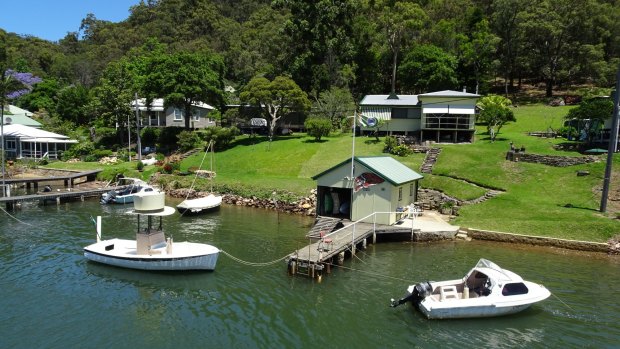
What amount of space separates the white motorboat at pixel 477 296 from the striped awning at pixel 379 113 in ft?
131

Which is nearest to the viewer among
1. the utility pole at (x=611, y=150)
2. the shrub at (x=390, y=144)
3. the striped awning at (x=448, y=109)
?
the utility pole at (x=611, y=150)

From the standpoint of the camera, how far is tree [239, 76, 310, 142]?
62.9 meters

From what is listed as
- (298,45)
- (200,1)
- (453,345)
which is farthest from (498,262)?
(200,1)

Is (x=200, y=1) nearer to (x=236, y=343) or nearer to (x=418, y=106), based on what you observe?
(x=418, y=106)

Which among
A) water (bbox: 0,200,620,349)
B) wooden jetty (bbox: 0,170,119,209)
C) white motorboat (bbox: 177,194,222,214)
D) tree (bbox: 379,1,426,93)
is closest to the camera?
water (bbox: 0,200,620,349)

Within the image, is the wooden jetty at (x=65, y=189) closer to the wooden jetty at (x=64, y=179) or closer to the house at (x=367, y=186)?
the wooden jetty at (x=64, y=179)

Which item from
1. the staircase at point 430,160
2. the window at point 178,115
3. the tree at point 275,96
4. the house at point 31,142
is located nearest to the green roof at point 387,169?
the staircase at point 430,160

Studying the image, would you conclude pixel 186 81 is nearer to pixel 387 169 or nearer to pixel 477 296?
pixel 387 169

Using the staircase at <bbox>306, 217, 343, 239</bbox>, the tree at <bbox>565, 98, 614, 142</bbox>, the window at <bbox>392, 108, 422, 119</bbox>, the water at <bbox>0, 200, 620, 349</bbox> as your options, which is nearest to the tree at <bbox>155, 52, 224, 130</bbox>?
the window at <bbox>392, 108, 422, 119</bbox>

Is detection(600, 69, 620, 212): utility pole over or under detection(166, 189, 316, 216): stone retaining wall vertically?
over

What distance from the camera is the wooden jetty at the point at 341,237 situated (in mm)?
24703

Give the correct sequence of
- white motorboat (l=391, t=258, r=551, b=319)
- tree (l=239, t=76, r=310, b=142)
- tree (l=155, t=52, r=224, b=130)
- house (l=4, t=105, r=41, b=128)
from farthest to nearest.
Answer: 1. house (l=4, t=105, r=41, b=128)
2. tree (l=155, t=52, r=224, b=130)
3. tree (l=239, t=76, r=310, b=142)
4. white motorboat (l=391, t=258, r=551, b=319)

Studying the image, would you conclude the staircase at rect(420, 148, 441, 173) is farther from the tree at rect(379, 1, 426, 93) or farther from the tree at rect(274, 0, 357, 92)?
the tree at rect(274, 0, 357, 92)

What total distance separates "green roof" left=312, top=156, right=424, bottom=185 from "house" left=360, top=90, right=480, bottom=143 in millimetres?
17610
